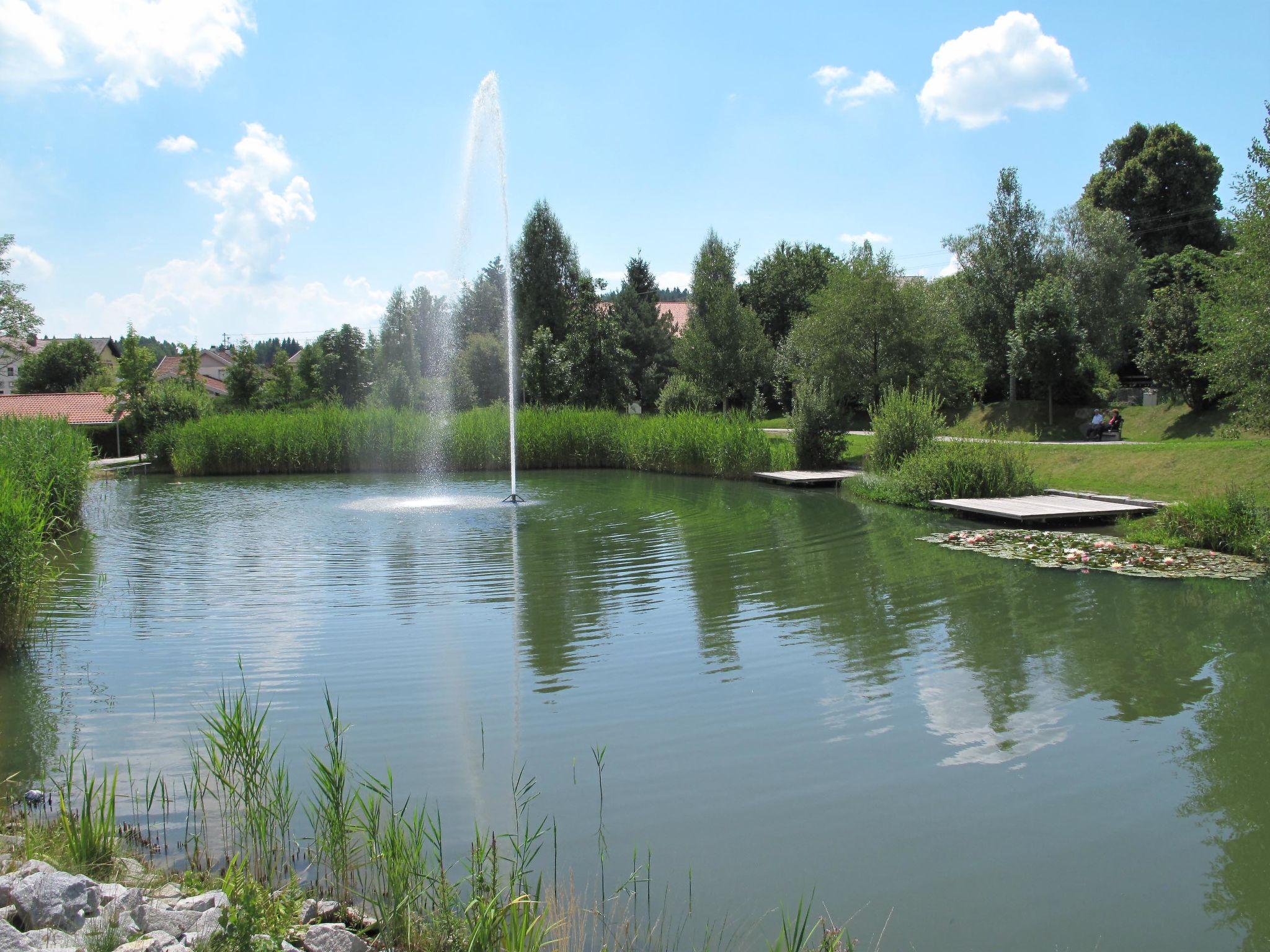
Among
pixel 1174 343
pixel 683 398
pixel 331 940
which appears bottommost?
pixel 331 940

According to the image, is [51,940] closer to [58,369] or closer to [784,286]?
[784,286]

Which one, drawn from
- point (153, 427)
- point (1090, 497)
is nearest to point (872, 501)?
point (1090, 497)

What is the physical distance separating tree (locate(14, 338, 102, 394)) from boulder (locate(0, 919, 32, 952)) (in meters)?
72.7

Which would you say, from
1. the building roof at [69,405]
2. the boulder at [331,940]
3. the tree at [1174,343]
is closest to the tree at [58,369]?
the building roof at [69,405]

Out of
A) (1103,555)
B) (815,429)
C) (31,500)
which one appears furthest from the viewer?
(815,429)

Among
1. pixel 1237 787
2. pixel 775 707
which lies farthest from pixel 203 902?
pixel 1237 787

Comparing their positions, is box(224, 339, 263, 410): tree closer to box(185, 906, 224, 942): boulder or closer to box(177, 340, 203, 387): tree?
box(177, 340, 203, 387): tree

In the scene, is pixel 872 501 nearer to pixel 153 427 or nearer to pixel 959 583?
pixel 959 583

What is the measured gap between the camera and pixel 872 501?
2073cm

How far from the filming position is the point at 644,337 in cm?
5325

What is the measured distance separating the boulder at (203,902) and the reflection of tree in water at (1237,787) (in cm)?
441

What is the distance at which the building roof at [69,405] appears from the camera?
42.6 m

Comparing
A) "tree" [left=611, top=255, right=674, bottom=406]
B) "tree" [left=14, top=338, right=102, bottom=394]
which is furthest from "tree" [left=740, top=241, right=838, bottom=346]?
"tree" [left=14, top=338, right=102, bottom=394]

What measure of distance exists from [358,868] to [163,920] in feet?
3.50
